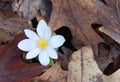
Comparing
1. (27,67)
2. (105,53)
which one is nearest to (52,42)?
(27,67)

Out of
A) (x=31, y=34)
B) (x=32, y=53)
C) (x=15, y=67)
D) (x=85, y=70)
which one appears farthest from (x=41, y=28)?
(x=85, y=70)

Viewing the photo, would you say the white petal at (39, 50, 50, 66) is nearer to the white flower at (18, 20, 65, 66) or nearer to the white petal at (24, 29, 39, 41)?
the white flower at (18, 20, 65, 66)

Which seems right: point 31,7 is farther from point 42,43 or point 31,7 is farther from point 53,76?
point 53,76

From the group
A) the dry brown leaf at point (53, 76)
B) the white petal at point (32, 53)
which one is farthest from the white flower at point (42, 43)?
the dry brown leaf at point (53, 76)

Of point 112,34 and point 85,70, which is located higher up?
point 112,34

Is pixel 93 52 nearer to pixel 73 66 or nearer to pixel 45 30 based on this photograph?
pixel 73 66

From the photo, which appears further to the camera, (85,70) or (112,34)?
(112,34)
